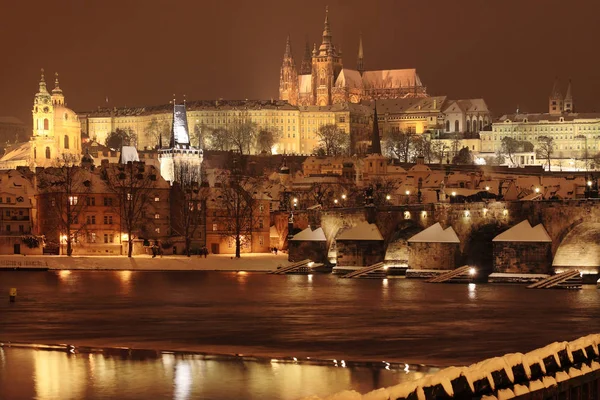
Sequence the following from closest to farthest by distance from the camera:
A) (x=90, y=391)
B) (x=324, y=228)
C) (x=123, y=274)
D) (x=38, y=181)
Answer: (x=90, y=391) < (x=123, y=274) < (x=324, y=228) < (x=38, y=181)

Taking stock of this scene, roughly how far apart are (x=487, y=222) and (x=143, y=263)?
23245 mm

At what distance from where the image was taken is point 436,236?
2394 inches

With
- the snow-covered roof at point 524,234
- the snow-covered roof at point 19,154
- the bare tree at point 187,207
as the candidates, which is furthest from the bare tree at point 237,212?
the snow-covered roof at point 19,154

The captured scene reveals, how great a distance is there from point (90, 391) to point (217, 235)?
6035cm

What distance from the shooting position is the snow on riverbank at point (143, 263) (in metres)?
70.1

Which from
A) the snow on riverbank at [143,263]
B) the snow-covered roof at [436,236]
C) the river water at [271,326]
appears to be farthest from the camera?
the snow on riverbank at [143,263]

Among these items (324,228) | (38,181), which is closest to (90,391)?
(324,228)

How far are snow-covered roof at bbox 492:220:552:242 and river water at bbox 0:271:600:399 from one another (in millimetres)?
3036

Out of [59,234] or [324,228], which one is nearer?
[324,228]

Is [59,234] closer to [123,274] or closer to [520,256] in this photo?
[123,274]

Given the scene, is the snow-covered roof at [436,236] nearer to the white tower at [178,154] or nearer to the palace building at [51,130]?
the white tower at [178,154]

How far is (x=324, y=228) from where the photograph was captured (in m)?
71.8

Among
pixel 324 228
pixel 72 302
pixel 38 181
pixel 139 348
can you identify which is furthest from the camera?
pixel 38 181

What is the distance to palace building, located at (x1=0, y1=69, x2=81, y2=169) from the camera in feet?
554
